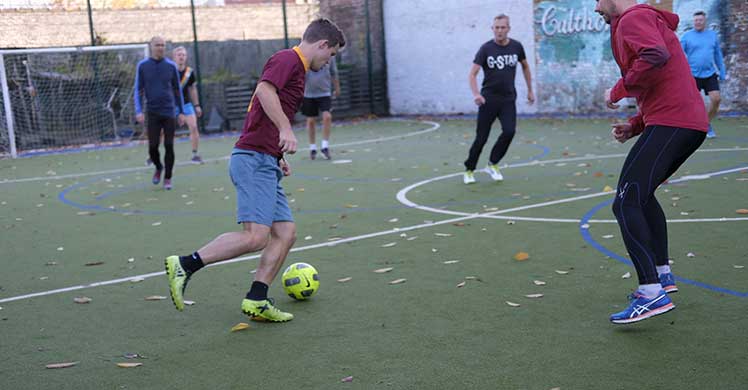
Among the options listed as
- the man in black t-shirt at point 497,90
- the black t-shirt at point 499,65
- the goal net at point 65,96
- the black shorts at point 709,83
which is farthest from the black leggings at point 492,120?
the goal net at point 65,96

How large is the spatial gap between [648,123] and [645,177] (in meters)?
0.31

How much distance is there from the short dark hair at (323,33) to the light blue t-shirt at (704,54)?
A: 32.2 ft

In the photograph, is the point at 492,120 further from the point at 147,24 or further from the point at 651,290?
the point at 147,24

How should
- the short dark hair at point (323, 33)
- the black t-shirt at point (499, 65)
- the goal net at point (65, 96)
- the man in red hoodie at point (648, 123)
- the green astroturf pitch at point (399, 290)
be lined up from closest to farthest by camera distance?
the green astroturf pitch at point (399, 290), the man in red hoodie at point (648, 123), the short dark hair at point (323, 33), the black t-shirt at point (499, 65), the goal net at point (65, 96)

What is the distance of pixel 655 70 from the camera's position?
424 cm

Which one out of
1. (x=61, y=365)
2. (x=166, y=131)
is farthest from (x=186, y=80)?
(x=61, y=365)

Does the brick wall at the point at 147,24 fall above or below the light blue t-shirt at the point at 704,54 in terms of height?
above

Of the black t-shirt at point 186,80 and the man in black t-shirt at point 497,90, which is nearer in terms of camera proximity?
the man in black t-shirt at point 497,90

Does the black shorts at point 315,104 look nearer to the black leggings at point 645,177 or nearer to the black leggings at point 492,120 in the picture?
the black leggings at point 492,120

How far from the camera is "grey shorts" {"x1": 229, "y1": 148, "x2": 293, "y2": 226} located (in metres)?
4.82

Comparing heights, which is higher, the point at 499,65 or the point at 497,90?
the point at 499,65

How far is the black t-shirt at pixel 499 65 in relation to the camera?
9.99m

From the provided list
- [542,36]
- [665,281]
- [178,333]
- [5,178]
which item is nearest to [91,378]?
[178,333]

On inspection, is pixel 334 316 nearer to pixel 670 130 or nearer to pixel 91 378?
pixel 91 378
